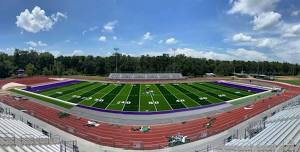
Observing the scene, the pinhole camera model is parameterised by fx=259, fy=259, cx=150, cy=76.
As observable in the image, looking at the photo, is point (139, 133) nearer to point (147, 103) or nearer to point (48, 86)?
point (147, 103)

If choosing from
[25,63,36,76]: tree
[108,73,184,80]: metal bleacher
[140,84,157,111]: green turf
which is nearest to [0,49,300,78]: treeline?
[25,63,36,76]: tree

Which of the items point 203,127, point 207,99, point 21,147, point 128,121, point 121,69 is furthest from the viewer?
point 121,69

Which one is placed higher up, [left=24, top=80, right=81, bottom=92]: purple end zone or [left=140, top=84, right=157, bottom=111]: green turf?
[left=24, top=80, right=81, bottom=92]: purple end zone

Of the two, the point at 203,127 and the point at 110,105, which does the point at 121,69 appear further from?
the point at 203,127

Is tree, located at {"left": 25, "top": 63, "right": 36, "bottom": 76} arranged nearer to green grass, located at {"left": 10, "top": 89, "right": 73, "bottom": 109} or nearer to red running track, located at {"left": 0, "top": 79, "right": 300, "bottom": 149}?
green grass, located at {"left": 10, "top": 89, "right": 73, "bottom": 109}

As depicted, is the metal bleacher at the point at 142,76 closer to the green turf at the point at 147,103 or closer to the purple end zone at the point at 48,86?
the purple end zone at the point at 48,86

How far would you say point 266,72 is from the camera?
138 meters

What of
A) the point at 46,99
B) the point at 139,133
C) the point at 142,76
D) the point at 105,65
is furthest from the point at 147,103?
the point at 105,65

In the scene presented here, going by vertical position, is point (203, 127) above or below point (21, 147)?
below

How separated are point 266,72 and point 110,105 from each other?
116 metres

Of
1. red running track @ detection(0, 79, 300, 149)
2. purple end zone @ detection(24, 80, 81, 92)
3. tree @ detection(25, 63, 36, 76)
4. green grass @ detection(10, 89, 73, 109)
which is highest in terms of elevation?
tree @ detection(25, 63, 36, 76)

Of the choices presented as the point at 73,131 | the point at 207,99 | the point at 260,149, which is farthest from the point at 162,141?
the point at 207,99

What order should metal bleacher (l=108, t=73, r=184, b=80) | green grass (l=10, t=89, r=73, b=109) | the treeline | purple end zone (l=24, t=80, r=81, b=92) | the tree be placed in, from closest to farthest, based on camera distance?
green grass (l=10, t=89, r=73, b=109) < purple end zone (l=24, t=80, r=81, b=92) < metal bleacher (l=108, t=73, r=184, b=80) < the tree < the treeline

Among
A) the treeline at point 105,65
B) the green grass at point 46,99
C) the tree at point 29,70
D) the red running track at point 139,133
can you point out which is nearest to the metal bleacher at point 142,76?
the treeline at point 105,65
